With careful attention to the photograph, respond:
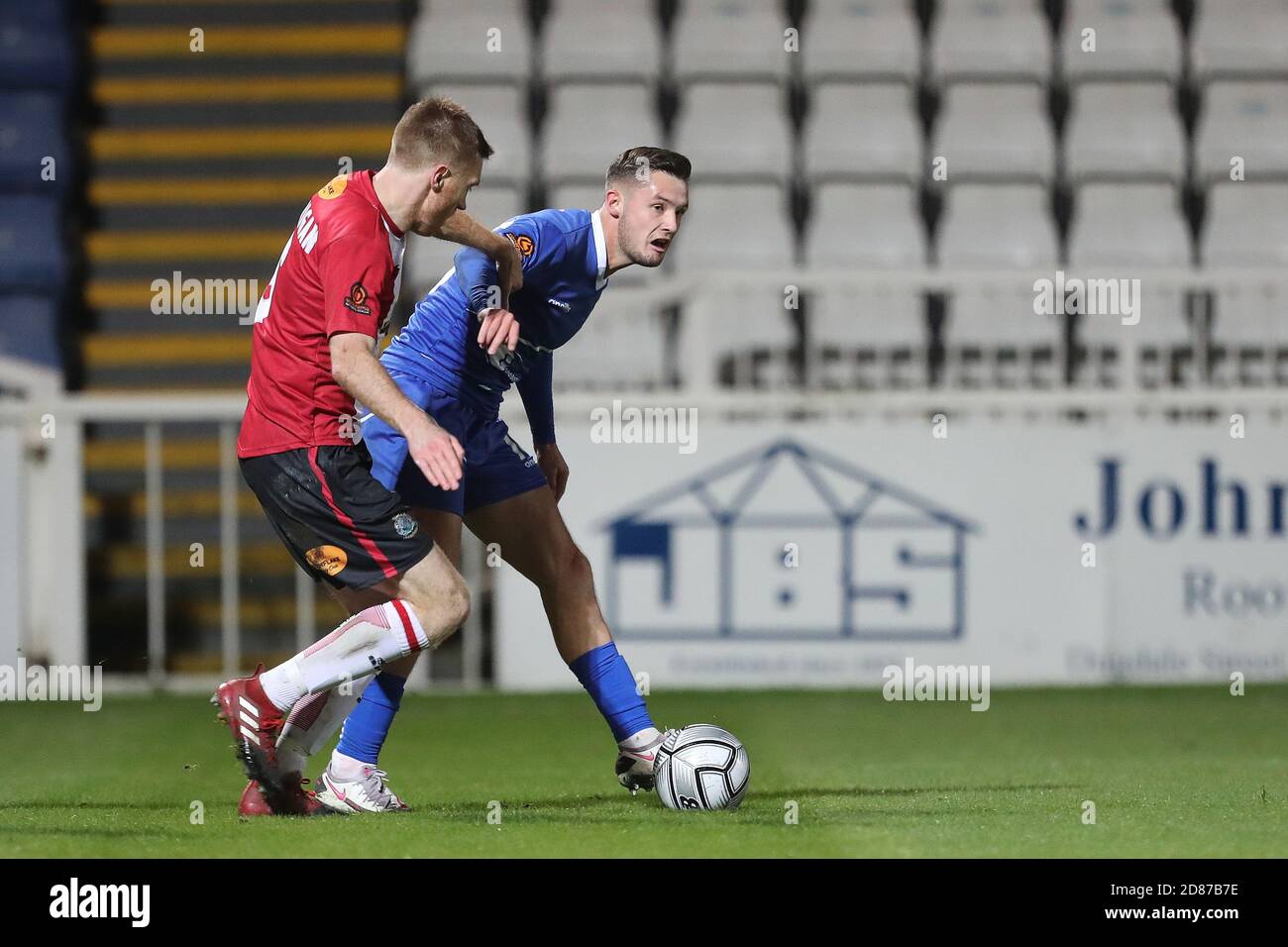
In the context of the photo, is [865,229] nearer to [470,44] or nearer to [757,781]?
[470,44]

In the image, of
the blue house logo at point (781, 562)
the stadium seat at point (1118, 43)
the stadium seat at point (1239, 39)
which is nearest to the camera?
the blue house logo at point (781, 562)

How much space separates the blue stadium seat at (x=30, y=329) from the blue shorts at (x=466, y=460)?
6536 millimetres

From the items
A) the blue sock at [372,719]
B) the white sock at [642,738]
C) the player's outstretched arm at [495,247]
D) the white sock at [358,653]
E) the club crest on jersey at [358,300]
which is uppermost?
the player's outstretched arm at [495,247]

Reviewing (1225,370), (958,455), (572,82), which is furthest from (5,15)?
(1225,370)

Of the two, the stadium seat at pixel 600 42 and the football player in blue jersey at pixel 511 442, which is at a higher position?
the stadium seat at pixel 600 42

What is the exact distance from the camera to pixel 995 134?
1302cm

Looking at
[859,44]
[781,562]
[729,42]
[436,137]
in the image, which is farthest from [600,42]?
[436,137]

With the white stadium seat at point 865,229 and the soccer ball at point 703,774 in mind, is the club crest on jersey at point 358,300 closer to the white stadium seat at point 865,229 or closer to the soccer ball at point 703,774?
the soccer ball at point 703,774

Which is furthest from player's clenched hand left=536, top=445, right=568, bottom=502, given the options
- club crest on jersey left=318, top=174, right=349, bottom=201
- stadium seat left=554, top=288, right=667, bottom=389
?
stadium seat left=554, top=288, right=667, bottom=389

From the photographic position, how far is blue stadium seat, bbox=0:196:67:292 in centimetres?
1188

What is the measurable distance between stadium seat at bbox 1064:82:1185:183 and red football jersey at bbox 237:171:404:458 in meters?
8.78

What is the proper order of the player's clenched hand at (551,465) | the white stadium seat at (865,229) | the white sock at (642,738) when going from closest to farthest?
the white sock at (642,738) → the player's clenched hand at (551,465) → the white stadium seat at (865,229)

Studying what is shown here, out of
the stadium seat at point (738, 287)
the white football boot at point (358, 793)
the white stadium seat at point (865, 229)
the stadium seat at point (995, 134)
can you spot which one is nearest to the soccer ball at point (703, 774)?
the white football boot at point (358, 793)

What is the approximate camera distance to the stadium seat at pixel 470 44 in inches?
511
